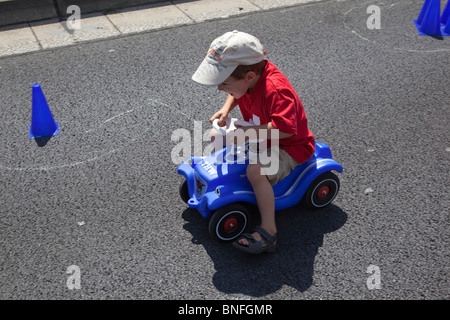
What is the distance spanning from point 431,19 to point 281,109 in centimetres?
383

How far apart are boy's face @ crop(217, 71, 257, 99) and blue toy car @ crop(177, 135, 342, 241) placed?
14.1 inches

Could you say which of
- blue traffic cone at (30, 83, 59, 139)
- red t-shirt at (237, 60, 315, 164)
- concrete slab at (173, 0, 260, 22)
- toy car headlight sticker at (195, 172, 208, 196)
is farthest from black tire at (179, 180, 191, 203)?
concrete slab at (173, 0, 260, 22)

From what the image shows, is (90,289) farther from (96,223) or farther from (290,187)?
(290,187)

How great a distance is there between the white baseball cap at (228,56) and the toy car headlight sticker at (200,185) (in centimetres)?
63

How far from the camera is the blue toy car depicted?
3.25 m

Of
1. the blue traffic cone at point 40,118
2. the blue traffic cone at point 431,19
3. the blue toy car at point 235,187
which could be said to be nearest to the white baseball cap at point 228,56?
the blue toy car at point 235,187

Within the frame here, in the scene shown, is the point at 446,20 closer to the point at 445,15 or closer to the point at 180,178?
the point at 445,15

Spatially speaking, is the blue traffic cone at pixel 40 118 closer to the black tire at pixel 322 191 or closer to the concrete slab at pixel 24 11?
the black tire at pixel 322 191

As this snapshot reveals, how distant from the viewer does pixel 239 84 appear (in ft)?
10.5

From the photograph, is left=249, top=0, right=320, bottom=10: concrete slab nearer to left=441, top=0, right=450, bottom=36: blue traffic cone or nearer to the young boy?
left=441, top=0, right=450, bottom=36: blue traffic cone

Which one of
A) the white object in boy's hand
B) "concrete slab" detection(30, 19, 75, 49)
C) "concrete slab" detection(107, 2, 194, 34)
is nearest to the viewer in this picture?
the white object in boy's hand
